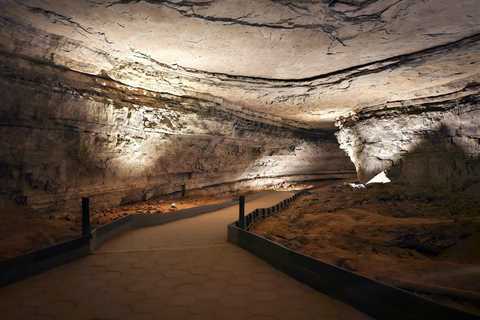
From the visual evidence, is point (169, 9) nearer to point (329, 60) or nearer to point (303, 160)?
point (329, 60)

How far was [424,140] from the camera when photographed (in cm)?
1160

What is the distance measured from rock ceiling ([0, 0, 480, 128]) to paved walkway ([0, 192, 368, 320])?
14.6 feet

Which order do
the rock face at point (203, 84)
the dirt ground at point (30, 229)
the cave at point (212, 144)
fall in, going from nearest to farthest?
the cave at point (212, 144)
the dirt ground at point (30, 229)
the rock face at point (203, 84)

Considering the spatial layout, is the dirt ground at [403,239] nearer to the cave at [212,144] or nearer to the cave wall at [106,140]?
the cave at [212,144]

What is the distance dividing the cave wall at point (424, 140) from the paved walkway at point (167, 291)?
921 centimetres

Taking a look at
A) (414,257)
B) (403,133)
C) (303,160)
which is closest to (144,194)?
(414,257)

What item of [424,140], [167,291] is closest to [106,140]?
[167,291]

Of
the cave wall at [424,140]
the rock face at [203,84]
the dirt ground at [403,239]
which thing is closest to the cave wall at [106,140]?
the rock face at [203,84]

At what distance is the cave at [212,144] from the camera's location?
3898 mm

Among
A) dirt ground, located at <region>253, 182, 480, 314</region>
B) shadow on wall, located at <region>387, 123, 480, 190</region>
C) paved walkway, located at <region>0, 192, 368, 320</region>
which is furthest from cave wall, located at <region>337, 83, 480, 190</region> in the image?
paved walkway, located at <region>0, 192, 368, 320</region>

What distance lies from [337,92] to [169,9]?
7027 millimetres

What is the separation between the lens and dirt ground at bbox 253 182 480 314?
338 cm

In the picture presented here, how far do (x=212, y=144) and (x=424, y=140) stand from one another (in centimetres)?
859

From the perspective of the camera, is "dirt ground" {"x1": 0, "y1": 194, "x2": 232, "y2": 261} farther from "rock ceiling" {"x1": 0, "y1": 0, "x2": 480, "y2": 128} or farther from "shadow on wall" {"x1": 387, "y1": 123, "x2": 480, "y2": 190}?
"shadow on wall" {"x1": 387, "y1": 123, "x2": 480, "y2": 190}
